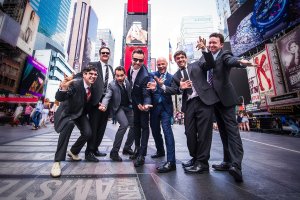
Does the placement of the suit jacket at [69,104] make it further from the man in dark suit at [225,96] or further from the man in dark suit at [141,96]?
the man in dark suit at [225,96]

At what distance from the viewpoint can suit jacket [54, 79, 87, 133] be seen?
2.56 meters

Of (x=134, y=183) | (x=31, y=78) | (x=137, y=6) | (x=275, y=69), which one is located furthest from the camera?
(x=31, y=78)

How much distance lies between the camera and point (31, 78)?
128ft

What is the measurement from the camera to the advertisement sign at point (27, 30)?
34.8 m

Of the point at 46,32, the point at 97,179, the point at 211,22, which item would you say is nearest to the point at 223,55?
the point at 97,179

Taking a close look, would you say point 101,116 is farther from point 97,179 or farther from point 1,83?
point 1,83

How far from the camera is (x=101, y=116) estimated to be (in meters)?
3.60

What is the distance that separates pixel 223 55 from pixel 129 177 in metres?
2.15

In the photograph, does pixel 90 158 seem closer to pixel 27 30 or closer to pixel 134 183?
pixel 134 183

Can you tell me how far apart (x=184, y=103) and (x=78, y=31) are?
13146 centimetres

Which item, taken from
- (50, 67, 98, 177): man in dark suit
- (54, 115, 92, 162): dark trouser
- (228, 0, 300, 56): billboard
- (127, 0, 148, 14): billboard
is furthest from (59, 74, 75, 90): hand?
(127, 0, 148, 14): billboard

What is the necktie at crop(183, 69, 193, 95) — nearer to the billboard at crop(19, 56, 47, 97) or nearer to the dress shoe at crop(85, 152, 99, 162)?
the dress shoe at crop(85, 152, 99, 162)

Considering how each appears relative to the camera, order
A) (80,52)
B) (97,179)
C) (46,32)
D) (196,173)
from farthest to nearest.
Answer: (80,52)
(46,32)
(196,173)
(97,179)

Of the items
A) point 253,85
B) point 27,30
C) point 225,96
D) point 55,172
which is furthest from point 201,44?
point 27,30
